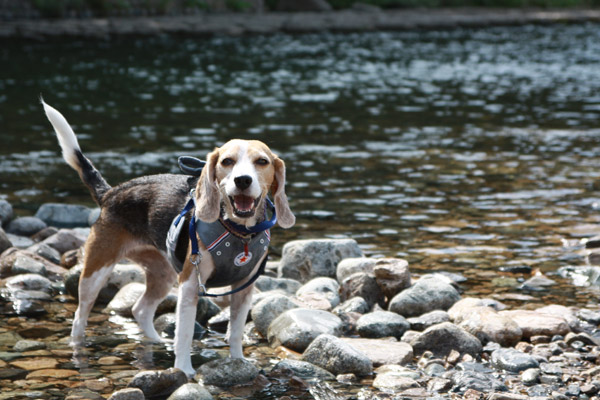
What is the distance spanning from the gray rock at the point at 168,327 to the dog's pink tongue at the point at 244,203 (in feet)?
6.21

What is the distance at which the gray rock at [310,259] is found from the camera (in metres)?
7.90

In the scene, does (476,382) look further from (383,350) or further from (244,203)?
(244,203)

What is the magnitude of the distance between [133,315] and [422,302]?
2423 millimetres

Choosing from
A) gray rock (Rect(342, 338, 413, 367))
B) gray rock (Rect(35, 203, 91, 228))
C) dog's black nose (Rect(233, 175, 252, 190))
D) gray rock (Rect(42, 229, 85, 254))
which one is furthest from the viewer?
gray rock (Rect(35, 203, 91, 228))

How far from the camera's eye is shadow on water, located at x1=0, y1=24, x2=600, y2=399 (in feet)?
31.2

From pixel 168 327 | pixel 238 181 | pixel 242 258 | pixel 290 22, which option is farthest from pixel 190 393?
pixel 290 22

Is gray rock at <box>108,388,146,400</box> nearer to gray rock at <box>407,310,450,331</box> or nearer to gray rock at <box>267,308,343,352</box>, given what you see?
gray rock at <box>267,308,343,352</box>

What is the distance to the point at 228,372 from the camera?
550cm

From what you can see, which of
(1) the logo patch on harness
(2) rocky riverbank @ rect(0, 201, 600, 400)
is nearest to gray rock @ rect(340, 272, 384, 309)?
(2) rocky riverbank @ rect(0, 201, 600, 400)

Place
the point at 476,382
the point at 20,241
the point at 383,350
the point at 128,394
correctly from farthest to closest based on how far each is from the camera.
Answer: the point at 20,241, the point at 383,350, the point at 476,382, the point at 128,394

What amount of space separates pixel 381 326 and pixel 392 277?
31.4 inches

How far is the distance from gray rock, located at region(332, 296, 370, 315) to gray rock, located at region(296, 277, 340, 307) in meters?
0.14

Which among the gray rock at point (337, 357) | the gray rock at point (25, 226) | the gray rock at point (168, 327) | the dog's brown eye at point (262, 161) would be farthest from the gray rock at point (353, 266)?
the gray rock at point (25, 226)

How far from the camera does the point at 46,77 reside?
24.3 meters
